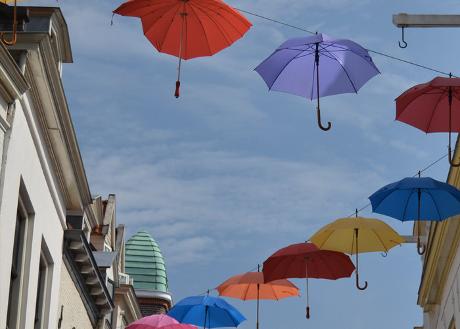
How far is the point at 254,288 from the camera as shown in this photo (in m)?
25.0

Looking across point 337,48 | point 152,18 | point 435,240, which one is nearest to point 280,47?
point 337,48

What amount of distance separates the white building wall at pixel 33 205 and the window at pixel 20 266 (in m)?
0.14

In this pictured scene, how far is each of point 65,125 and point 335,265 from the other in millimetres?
6164

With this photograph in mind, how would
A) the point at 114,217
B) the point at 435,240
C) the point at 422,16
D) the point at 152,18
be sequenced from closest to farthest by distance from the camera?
the point at 152,18
the point at 422,16
the point at 435,240
the point at 114,217

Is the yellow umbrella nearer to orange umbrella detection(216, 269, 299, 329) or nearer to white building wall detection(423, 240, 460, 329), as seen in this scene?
orange umbrella detection(216, 269, 299, 329)

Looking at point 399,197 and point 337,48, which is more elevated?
point 337,48

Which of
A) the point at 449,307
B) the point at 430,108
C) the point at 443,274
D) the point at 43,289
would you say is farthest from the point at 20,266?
the point at 449,307

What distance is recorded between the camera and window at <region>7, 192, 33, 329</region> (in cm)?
2025

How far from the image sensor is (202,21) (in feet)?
52.5

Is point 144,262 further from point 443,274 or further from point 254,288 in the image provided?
point 254,288

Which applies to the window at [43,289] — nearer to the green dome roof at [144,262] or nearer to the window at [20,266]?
the window at [20,266]

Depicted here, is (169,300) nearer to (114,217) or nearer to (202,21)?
(114,217)

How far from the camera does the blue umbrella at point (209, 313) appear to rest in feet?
83.3

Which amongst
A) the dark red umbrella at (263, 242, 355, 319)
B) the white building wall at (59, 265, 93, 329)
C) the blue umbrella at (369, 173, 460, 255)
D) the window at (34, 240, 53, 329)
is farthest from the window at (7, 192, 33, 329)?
the blue umbrella at (369, 173, 460, 255)
